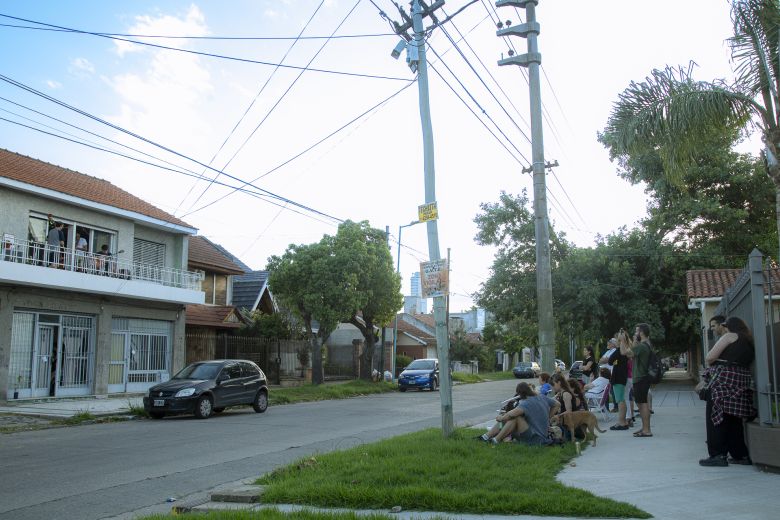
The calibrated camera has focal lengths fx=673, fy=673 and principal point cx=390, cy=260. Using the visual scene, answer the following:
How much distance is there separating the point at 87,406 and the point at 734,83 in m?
17.2

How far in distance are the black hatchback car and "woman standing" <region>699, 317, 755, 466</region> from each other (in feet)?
39.4

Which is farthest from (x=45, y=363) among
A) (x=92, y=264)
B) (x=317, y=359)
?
(x=317, y=359)

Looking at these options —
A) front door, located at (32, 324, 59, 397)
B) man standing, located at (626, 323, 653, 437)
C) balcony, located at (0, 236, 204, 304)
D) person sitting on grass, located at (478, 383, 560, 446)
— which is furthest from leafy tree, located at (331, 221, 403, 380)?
person sitting on grass, located at (478, 383, 560, 446)

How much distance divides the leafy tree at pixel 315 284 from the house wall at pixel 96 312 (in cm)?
410

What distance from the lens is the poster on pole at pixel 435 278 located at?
33.1 feet

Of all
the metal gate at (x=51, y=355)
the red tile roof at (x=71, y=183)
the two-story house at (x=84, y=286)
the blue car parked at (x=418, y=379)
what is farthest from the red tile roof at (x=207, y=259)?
the blue car parked at (x=418, y=379)

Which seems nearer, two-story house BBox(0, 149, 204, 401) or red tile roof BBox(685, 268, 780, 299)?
two-story house BBox(0, 149, 204, 401)

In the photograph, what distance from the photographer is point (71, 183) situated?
22.4 meters

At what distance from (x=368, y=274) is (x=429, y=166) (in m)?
17.3

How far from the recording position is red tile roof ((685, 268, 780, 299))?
20.2m

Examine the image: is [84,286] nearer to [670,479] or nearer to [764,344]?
[670,479]

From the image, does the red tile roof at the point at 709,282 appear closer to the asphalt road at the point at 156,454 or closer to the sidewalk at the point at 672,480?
the asphalt road at the point at 156,454

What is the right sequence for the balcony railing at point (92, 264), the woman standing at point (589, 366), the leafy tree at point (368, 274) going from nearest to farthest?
the woman standing at point (589, 366) → the balcony railing at point (92, 264) → the leafy tree at point (368, 274)

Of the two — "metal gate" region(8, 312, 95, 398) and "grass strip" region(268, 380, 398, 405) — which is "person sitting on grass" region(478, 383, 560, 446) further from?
"metal gate" region(8, 312, 95, 398)
